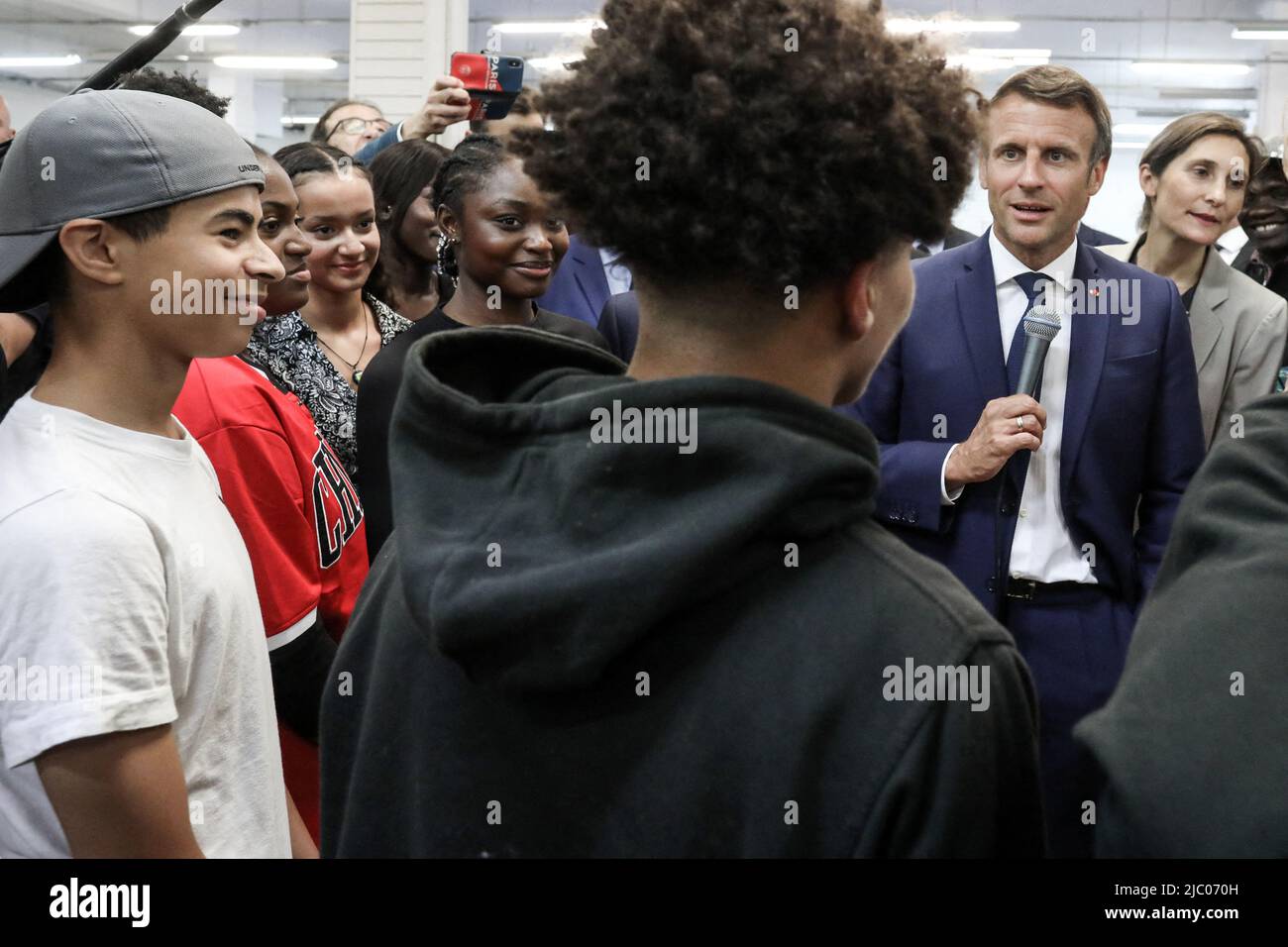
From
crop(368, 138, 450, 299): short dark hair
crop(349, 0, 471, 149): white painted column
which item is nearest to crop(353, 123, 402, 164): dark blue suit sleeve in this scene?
crop(368, 138, 450, 299): short dark hair

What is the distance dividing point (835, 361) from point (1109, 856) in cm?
42

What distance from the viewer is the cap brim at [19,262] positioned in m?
1.48

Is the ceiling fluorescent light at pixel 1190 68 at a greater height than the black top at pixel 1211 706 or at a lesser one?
greater

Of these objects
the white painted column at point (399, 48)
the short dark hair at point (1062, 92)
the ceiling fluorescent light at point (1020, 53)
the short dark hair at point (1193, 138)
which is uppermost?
the ceiling fluorescent light at point (1020, 53)

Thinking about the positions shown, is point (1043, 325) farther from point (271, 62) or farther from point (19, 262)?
point (271, 62)

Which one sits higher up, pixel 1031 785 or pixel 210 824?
pixel 1031 785

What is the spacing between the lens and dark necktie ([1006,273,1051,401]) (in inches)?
98.4

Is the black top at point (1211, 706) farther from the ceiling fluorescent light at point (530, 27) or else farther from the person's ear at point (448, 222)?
the ceiling fluorescent light at point (530, 27)

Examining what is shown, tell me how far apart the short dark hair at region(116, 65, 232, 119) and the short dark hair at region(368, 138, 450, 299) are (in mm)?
1062

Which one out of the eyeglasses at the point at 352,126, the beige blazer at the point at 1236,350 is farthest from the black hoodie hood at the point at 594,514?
the eyeglasses at the point at 352,126

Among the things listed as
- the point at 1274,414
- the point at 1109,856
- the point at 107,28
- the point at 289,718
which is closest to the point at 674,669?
the point at 1109,856

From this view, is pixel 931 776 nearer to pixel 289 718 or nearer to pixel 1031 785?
pixel 1031 785

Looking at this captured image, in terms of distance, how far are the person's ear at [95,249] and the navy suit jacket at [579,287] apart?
7.34 feet
